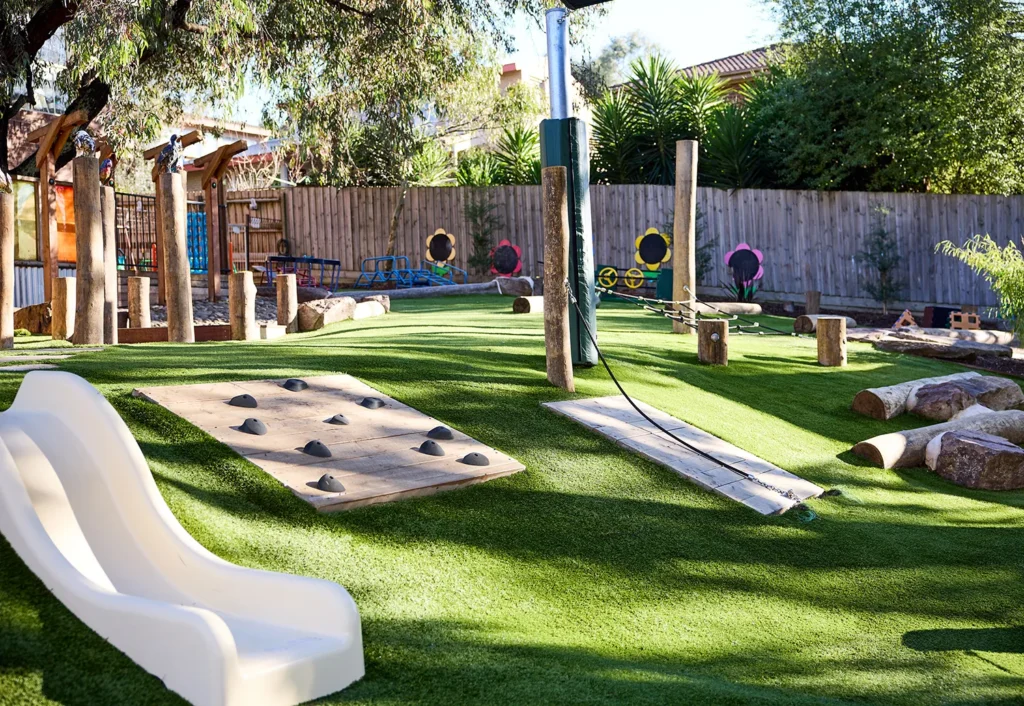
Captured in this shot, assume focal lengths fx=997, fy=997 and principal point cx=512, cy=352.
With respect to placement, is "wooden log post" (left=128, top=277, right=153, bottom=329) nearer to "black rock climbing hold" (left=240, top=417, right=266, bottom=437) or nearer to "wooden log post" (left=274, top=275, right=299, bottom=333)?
"wooden log post" (left=274, top=275, right=299, bottom=333)

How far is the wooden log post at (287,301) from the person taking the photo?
502 inches

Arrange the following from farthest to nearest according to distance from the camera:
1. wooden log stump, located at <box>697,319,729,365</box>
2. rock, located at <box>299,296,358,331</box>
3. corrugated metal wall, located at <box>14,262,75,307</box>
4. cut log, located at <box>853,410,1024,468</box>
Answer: corrugated metal wall, located at <box>14,262,75,307</box> → rock, located at <box>299,296,358,331</box> → wooden log stump, located at <box>697,319,729,365</box> → cut log, located at <box>853,410,1024,468</box>

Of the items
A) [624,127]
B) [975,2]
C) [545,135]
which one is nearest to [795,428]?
[545,135]

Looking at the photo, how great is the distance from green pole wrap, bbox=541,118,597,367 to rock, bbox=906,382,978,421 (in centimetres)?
307

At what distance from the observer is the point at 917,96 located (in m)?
19.8

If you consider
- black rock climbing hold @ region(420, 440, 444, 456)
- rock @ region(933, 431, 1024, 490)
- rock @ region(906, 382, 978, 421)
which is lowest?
rock @ region(933, 431, 1024, 490)

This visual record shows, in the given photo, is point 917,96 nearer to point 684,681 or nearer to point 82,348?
point 82,348

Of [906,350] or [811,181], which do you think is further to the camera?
[811,181]

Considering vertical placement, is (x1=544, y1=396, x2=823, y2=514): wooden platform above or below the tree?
below

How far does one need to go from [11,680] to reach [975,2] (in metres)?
20.5

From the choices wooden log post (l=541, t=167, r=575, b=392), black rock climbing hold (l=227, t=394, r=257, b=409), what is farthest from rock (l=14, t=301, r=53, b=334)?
wooden log post (l=541, t=167, r=575, b=392)

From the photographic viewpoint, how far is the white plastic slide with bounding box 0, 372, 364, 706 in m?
3.24

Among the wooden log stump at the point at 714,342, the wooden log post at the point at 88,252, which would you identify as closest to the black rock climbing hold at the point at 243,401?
the wooden log post at the point at 88,252

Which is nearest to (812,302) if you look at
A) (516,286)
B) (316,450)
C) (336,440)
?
(516,286)
